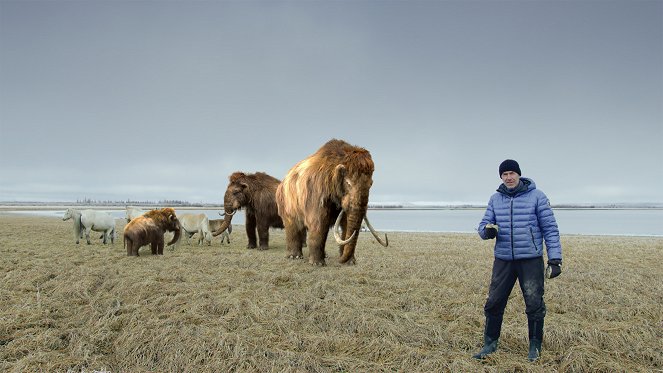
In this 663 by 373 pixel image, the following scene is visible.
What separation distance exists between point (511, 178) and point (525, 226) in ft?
1.74

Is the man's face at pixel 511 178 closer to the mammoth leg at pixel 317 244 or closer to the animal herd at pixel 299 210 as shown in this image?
the animal herd at pixel 299 210

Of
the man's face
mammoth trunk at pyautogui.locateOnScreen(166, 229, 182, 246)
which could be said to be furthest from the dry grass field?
mammoth trunk at pyautogui.locateOnScreen(166, 229, 182, 246)

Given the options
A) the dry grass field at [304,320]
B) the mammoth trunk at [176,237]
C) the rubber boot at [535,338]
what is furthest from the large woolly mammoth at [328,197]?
the mammoth trunk at [176,237]

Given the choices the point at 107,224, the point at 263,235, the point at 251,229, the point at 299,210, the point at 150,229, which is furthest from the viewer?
the point at 107,224

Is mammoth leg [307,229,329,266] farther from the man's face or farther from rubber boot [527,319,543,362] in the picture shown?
rubber boot [527,319,543,362]

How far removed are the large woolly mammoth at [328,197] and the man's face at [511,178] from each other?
9.14ft

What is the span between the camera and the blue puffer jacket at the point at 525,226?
12.3 ft

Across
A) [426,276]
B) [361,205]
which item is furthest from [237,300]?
[426,276]

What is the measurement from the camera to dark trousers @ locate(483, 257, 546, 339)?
3738mm

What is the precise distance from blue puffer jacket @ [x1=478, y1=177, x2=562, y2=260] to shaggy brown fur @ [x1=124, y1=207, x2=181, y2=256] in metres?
9.13

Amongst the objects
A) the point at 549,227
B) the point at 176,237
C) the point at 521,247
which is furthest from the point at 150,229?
the point at 549,227

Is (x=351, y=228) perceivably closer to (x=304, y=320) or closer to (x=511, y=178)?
(x=304, y=320)

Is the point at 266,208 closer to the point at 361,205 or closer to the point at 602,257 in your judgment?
the point at 361,205

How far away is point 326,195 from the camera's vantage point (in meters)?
7.63
